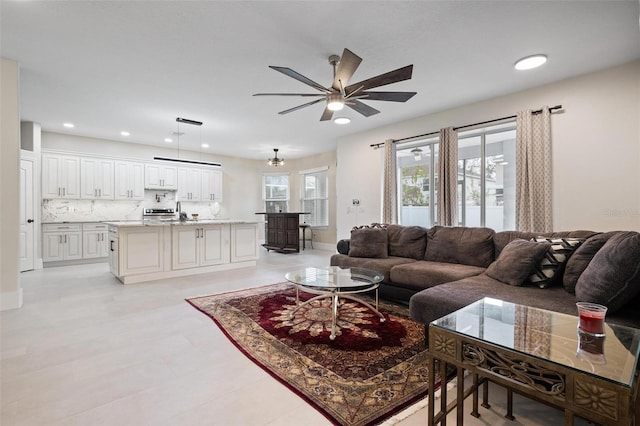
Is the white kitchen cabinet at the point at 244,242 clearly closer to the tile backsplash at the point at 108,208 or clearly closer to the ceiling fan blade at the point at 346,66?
the tile backsplash at the point at 108,208

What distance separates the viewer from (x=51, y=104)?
15.2 ft

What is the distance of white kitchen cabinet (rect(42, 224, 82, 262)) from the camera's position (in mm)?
5992

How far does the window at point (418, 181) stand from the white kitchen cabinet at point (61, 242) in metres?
6.69

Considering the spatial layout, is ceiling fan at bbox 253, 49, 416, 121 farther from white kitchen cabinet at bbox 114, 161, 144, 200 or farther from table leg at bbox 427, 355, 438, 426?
white kitchen cabinet at bbox 114, 161, 144, 200

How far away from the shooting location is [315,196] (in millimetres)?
8977

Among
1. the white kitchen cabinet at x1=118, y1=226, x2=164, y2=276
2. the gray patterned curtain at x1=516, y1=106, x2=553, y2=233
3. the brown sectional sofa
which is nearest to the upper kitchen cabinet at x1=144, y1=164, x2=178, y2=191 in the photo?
the white kitchen cabinet at x1=118, y1=226, x2=164, y2=276

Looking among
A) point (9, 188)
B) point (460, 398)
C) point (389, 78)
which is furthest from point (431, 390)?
point (9, 188)

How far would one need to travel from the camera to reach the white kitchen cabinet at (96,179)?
6551mm

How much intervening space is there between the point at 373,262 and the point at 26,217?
6259 mm

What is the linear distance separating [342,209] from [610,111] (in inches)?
171

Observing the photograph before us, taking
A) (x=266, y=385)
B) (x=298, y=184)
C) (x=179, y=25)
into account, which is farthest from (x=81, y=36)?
(x=298, y=184)

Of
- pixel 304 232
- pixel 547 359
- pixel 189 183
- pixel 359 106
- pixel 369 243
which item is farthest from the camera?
pixel 304 232

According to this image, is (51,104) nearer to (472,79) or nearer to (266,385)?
(266,385)

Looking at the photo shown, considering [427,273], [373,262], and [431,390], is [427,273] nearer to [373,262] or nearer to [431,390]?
[373,262]
